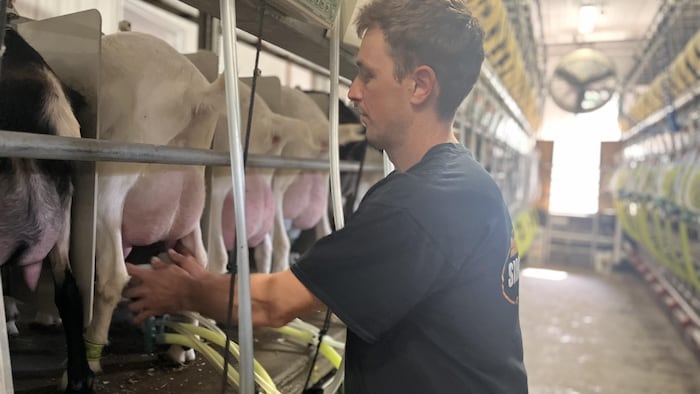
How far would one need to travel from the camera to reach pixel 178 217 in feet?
4.44

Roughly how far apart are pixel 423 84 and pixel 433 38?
76 millimetres

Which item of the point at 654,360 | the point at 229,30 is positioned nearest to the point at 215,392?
the point at 229,30

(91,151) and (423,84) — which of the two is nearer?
(91,151)

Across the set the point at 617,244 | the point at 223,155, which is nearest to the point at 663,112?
the point at 617,244

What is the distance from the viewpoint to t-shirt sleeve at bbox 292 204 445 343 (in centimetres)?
78

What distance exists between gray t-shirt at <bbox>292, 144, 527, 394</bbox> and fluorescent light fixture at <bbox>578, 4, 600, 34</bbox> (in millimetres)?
6638

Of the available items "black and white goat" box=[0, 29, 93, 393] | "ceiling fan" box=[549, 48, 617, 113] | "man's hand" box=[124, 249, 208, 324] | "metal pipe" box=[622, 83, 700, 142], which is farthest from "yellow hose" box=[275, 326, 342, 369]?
"ceiling fan" box=[549, 48, 617, 113]

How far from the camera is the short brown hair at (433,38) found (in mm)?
889

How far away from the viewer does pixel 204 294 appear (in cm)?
85

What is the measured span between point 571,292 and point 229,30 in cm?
642

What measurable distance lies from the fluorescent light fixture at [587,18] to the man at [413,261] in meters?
6.55

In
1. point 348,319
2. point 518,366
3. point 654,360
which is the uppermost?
point 348,319

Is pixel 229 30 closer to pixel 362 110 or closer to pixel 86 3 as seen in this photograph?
pixel 362 110

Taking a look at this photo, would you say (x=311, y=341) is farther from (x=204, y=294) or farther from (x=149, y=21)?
(x=149, y=21)
